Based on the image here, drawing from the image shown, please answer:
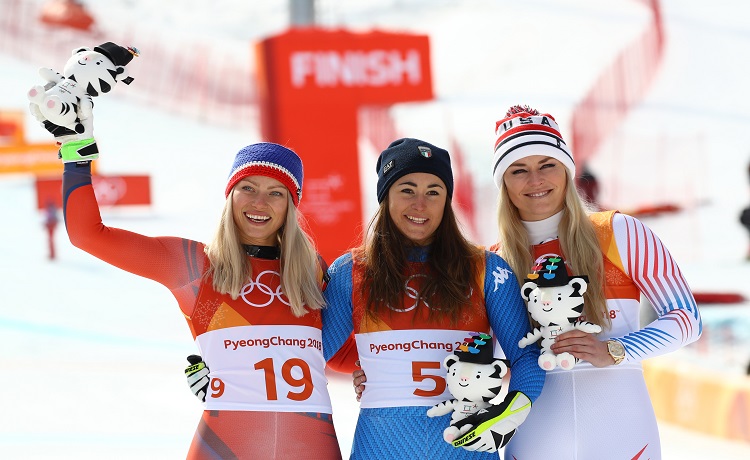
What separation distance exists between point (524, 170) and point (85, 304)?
1820 centimetres

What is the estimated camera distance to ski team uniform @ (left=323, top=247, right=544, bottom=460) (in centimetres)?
300

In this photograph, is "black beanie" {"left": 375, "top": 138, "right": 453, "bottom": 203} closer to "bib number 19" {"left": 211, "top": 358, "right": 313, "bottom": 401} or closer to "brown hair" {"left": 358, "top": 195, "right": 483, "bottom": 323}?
"brown hair" {"left": 358, "top": 195, "right": 483, "bottom": 323}

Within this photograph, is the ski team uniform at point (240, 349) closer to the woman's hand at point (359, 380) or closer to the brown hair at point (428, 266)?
the woman's hand at point (359, 380)

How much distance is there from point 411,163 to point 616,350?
2.89 feet

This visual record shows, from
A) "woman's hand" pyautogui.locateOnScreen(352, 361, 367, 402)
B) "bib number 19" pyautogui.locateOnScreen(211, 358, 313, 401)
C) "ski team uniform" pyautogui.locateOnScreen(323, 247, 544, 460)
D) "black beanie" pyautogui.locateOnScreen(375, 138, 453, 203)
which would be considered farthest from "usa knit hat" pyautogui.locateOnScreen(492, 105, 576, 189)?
"bib number 19" pyautogui.locateOnScreen(211, 358, 313, 401)

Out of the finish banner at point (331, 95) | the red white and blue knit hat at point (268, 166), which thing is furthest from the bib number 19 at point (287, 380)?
the finish banner at point (331, 95)

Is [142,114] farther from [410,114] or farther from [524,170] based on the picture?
[524,170]

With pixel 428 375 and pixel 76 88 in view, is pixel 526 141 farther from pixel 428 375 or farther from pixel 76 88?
pixel 76 88

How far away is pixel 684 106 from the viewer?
26.3 metres

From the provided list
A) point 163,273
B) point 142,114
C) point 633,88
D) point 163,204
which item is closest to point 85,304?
point 163,204

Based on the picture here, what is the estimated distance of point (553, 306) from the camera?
2.95 m

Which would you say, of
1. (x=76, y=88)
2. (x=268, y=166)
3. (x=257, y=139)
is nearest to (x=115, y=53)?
(x=76, y=88)

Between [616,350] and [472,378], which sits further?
[616,350]

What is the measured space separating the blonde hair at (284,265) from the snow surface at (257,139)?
395 cm
